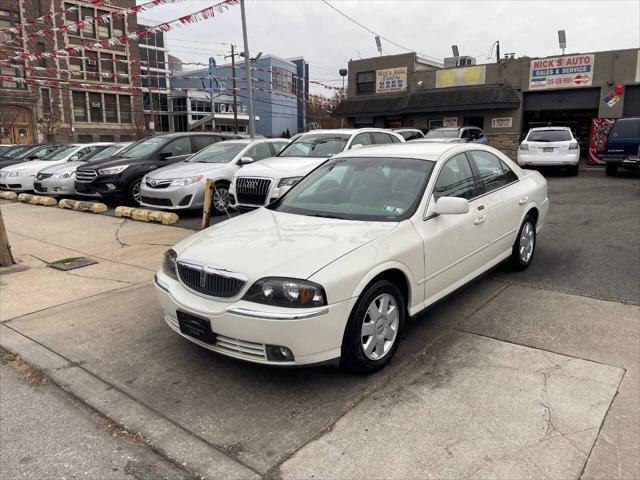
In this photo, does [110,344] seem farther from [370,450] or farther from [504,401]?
[504,401]

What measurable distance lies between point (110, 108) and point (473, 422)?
6145cm

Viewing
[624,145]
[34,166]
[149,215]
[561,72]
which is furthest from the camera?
[561,72]

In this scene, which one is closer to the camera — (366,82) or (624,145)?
(624,145)

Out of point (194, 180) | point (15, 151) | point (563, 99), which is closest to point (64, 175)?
point (194, 180)

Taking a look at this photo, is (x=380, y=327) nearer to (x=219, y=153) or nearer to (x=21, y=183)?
(x=219, y=153)

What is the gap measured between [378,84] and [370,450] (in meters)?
28.5

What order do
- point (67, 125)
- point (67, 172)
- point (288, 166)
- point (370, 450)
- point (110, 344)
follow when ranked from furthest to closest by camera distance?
point (67, 125), point (67, 172), point (288, 166), point (110, 344), point (370, 450)

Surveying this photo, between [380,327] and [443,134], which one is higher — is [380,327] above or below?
below

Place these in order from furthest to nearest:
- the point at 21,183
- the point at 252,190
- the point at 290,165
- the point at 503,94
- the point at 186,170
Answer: the point at 503,94 < the point at 21,183 < the point at 186,170 < the point at 290,165 < the point at 252,190

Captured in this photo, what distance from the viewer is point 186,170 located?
986 centimetres

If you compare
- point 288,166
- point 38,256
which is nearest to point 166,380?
point 38,256

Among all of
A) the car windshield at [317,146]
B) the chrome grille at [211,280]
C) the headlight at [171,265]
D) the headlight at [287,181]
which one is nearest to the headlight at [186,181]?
the car windshield at [317,146]

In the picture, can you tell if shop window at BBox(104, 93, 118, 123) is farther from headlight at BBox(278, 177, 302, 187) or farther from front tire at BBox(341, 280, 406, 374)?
front tire at BBox(341, 280, 406, 374)

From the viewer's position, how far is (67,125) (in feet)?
171
